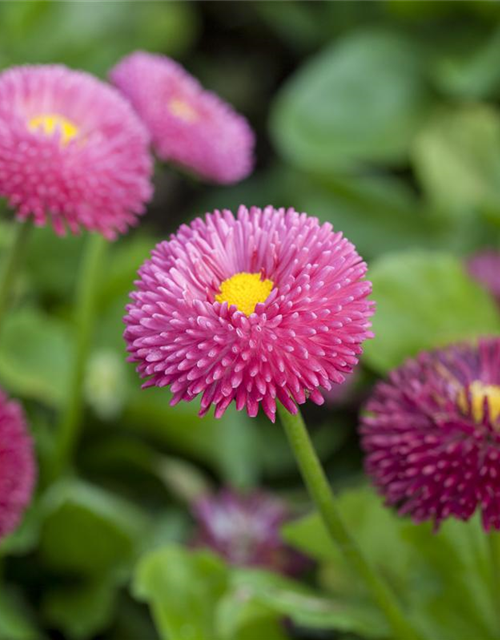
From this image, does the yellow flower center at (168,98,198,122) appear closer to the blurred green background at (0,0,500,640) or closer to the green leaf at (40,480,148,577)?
the blurred green background at (0,0,500,640)

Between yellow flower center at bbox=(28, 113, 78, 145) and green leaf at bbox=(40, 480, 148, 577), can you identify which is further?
green leaf at bbox=(40, 480, 148, 577)

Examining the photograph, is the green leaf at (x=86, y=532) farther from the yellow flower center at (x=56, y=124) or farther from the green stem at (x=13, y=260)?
the yellow flower center at (x=56, y=124)

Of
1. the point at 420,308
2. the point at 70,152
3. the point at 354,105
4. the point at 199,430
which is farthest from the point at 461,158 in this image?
the point at 70,152

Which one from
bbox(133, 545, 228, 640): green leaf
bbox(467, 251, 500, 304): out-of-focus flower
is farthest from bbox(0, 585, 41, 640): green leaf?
bbox(467, 251, 500, 304): out-of-focus flower

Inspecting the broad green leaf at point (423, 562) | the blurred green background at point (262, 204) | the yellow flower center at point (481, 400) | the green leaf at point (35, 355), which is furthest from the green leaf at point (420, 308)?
the green leaf at point (35, 355)

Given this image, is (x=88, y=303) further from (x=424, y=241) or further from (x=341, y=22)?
(x=341, y=22)

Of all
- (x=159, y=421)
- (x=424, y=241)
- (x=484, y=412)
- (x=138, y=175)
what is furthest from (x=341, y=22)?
(x=484, y=412)

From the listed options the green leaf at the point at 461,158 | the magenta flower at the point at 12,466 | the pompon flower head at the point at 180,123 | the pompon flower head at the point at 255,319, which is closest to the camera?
the pompon flower head at the point at 255,319

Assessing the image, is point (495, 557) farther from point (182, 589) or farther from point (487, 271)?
point (487, 271)
